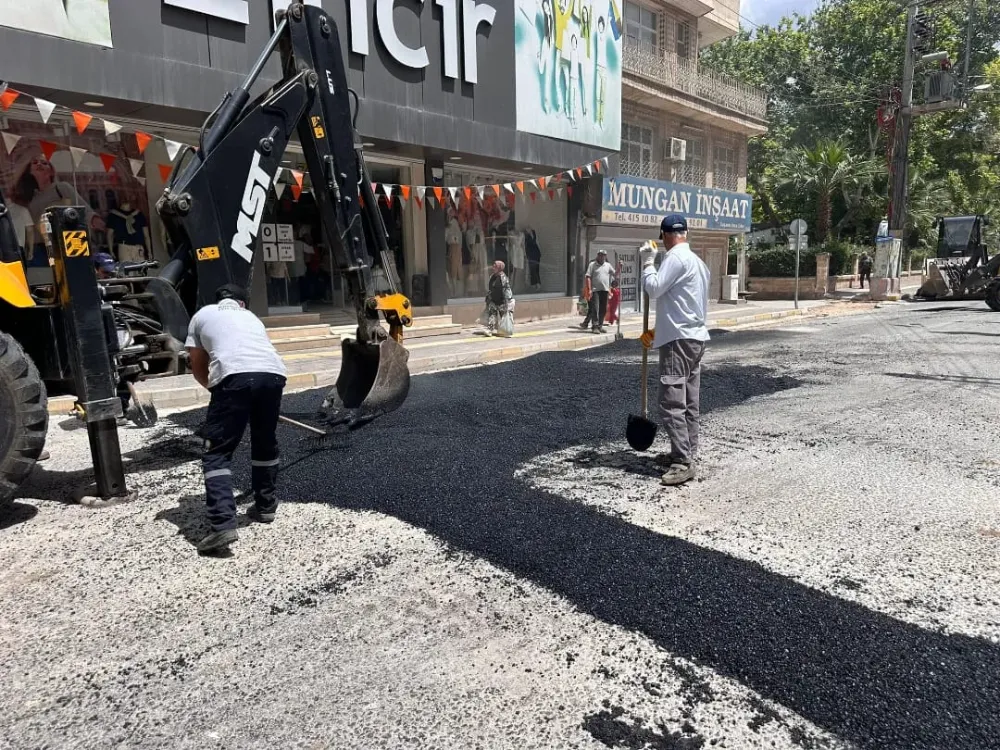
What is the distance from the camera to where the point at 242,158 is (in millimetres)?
4781

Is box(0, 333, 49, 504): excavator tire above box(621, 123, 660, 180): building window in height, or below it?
below

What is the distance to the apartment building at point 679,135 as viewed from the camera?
64.8ft

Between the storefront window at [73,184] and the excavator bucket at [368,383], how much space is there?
578 centimetres

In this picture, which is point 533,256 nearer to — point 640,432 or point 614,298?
point 614,298

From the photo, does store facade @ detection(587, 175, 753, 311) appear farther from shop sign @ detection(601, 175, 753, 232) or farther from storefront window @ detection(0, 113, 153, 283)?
storefront window @ detection(0, 113, 153, 283)

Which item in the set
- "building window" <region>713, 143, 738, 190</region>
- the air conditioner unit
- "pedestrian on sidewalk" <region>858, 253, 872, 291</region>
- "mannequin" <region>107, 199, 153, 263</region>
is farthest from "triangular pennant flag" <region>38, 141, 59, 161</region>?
"pedestrian on sidewalk" <region>858, 253, 872, 291</region>

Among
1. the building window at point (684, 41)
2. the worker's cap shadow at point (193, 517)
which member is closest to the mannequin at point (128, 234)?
the worker's cap shadow at point (193, 517)

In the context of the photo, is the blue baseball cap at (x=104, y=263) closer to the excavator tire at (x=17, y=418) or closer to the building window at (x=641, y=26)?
the excavator tire at (x=17, y=418)

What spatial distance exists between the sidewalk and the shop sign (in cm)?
303

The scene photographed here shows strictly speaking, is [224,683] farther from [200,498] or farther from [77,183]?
[77,183]

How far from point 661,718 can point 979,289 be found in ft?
75.1

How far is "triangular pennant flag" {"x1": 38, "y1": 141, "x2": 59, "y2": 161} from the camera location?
9.91 m

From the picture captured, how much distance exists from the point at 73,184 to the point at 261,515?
9062mm

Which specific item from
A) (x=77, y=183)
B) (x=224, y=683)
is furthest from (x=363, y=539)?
(x=77, y=183)
